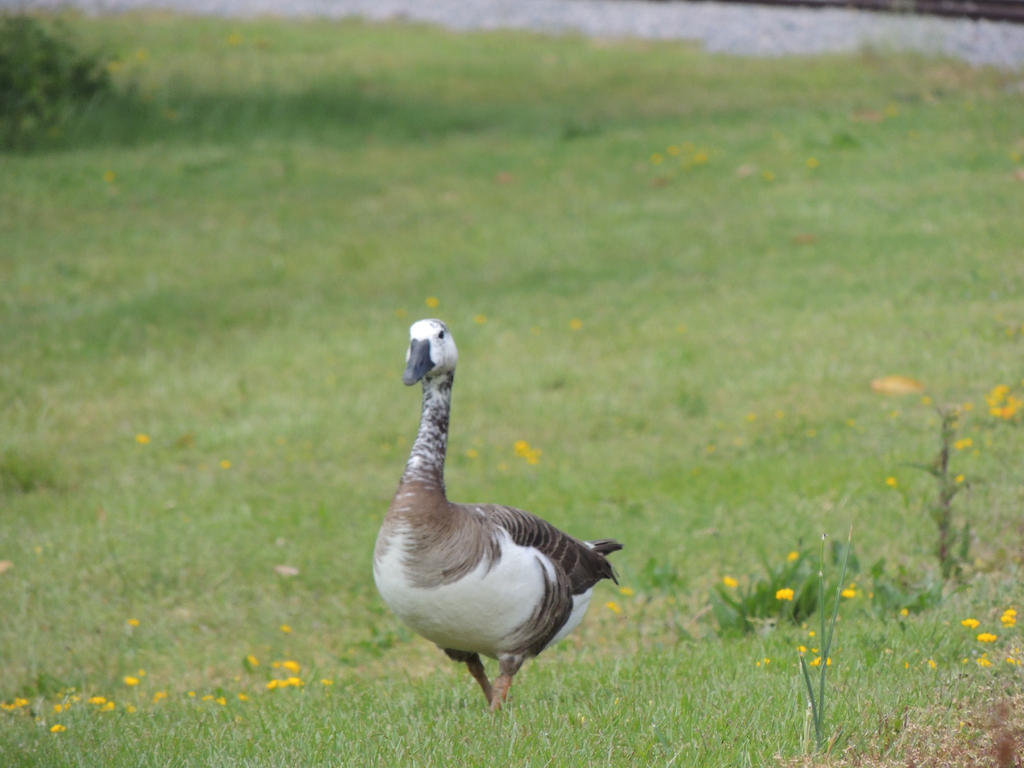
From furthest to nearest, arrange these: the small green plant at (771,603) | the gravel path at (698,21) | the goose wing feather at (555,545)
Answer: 1. the gravel path at (698,21)
2. the small green plant at (771,603)
3. the goose wing feather at (555,545)

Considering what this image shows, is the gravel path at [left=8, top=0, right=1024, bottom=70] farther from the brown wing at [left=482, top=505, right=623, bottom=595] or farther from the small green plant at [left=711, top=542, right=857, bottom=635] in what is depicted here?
the brown wing at [left=482, top=505, right=623, bottom=595]

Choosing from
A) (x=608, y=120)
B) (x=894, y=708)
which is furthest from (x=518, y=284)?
(x=894, y=708)

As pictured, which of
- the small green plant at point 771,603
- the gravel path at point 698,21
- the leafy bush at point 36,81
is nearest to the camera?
the small green plant at point 771,603

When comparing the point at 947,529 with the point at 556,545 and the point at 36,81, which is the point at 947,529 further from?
the point at 36,81

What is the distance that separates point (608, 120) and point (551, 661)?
10887 mm

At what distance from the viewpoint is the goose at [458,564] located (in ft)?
14.1

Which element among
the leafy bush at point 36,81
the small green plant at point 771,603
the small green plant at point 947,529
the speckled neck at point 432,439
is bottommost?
the small green plant at point 771,603

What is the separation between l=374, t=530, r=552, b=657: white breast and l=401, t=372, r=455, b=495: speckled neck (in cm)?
28

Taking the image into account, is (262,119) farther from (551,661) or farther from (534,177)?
(551,661)

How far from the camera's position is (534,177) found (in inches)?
549

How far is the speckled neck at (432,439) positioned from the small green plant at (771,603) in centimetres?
175

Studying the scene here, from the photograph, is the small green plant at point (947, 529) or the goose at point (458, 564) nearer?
the goose at point (458, 564)

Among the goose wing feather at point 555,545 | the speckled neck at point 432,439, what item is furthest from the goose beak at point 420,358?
the goose wing feather at point 555,545

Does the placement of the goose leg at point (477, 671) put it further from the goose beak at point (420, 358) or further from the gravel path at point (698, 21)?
the gravel path at point (698, 21)
